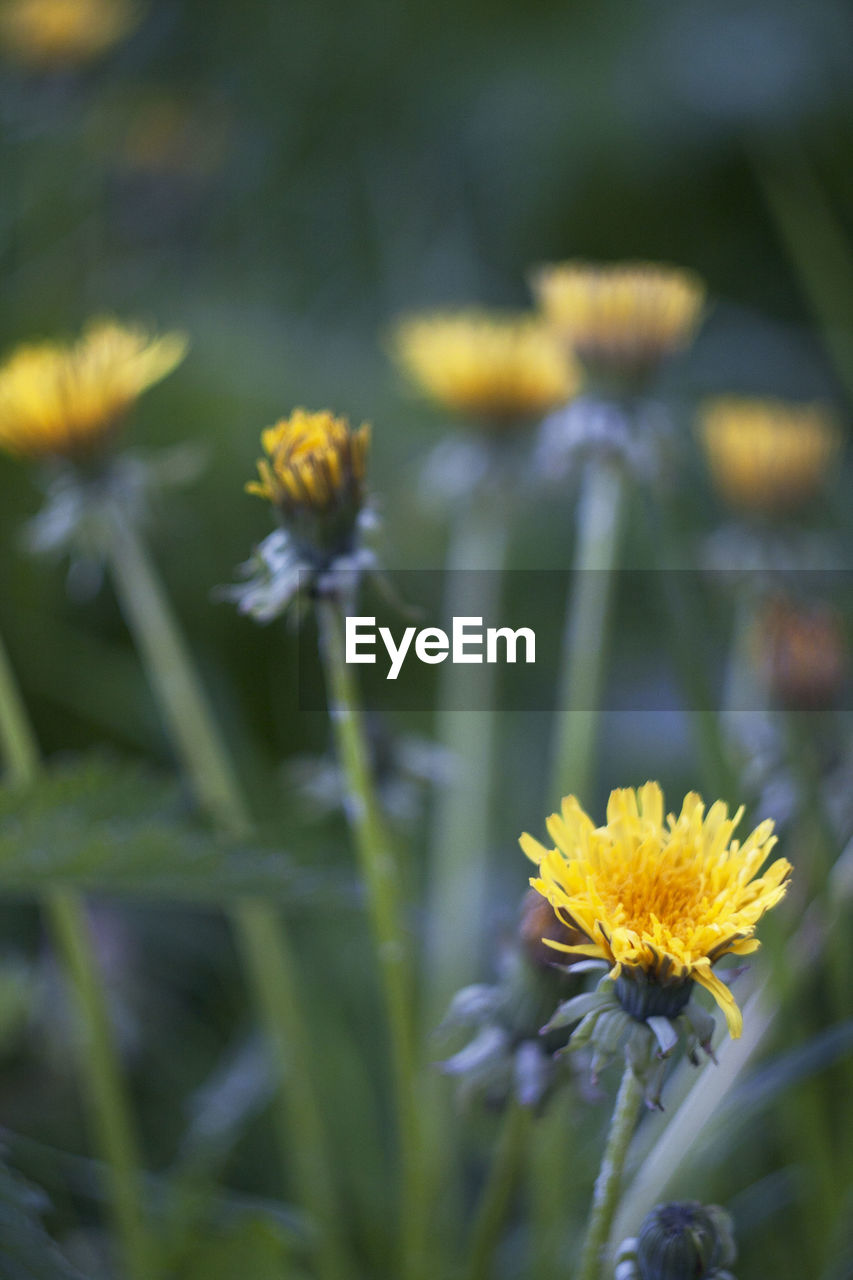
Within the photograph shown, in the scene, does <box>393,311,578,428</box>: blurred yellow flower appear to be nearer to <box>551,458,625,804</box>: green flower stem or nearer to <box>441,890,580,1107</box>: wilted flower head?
<box>551,458,625,804</box>: green flower stem

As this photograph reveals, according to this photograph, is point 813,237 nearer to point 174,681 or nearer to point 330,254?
point 330,254

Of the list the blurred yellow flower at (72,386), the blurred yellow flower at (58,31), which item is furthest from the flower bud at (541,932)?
the blurred yellow flower at (58,31)

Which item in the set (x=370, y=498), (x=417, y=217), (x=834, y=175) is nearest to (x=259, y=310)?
(x=417, y=217)

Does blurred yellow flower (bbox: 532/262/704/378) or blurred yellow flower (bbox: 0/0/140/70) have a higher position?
blurred yellow flower (bbox: 0/0/140/70)

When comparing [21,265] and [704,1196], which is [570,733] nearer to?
[704,1196]

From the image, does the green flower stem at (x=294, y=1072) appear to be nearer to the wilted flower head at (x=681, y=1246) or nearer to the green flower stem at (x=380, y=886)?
the green flower stem at (x=380, y=886)

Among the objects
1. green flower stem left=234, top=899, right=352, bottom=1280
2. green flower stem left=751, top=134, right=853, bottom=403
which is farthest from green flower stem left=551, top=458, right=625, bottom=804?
green flower stem left=751, top=134, right=853, bottom=403
